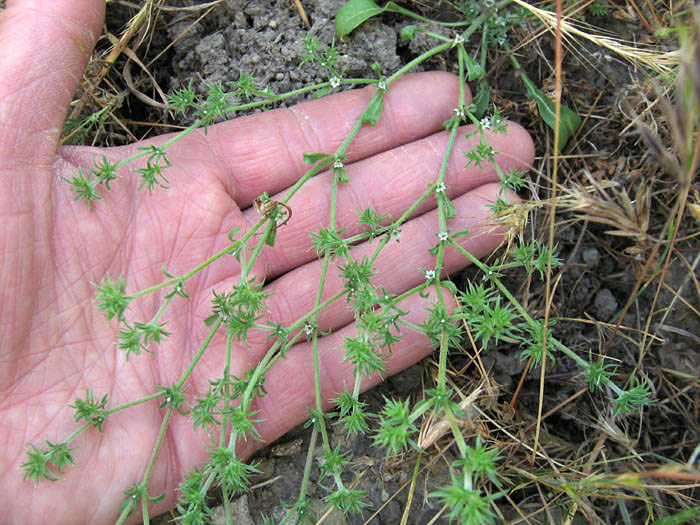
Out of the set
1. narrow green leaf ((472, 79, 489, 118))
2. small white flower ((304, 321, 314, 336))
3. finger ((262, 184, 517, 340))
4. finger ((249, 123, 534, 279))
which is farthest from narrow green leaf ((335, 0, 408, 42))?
small white flower ((304, 321, 314, 336))

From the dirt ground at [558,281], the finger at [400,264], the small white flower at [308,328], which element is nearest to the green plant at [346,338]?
the small white flower at [308,328]

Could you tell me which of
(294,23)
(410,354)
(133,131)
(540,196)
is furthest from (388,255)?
(133,131)

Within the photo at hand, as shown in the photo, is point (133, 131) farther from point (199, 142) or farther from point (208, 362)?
point (208, 362)

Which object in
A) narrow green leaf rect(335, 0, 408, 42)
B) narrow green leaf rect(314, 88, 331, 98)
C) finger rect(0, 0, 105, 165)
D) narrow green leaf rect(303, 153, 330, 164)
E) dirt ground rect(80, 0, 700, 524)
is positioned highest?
finger rect(0, 0, 105, 165)

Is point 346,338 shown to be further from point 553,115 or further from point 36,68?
point 553,115

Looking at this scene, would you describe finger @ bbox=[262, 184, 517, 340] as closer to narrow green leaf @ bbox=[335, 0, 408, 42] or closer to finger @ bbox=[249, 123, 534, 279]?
finger @ bbox=[249, 123, 534, 279]

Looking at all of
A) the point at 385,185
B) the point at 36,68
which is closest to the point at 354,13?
the point at 385,185

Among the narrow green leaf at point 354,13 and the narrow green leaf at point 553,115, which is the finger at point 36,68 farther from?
the narrow green leaf at point 553,115
